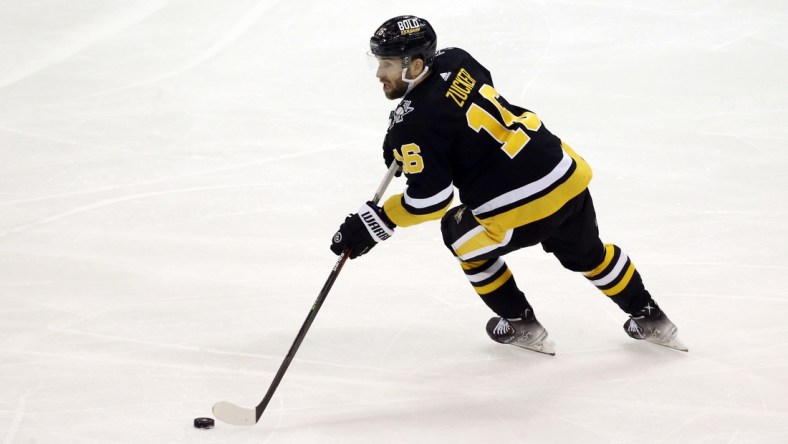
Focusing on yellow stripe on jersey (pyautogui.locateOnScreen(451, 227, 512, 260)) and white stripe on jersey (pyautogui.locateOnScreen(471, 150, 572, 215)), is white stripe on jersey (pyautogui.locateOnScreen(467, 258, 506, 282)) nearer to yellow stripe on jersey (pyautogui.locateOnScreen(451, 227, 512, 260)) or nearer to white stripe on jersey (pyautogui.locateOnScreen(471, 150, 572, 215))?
yellow stripe on jersey (pyautogui.locateOnScreen(451, 227, 512, 260))

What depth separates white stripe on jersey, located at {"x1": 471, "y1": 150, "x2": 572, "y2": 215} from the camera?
3.10m

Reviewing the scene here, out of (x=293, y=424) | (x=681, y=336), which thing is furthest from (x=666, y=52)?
(x=293, y=424)

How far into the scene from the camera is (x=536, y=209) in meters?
3.12

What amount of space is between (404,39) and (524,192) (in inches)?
22.6

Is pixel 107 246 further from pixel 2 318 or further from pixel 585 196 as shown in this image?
pixel 585 196

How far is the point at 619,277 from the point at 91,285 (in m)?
1.95

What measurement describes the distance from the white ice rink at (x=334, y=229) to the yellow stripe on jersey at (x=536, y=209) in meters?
0.52

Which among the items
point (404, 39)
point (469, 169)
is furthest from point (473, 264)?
point (404, 39)

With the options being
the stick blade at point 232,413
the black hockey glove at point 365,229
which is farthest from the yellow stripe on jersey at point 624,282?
the stick blade at point 232,413

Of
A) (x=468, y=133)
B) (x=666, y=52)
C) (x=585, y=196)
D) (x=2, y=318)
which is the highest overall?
(x=468, y=133)

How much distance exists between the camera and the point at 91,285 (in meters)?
3.93

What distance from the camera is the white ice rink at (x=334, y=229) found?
3100mm

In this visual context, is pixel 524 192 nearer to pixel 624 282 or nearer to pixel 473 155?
pixel 473 155

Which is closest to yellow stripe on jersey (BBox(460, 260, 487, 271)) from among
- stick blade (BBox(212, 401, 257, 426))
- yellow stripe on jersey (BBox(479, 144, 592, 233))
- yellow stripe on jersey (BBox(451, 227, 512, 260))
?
yellow stripe on jersey (BBox(451, 227, 512, 260))
